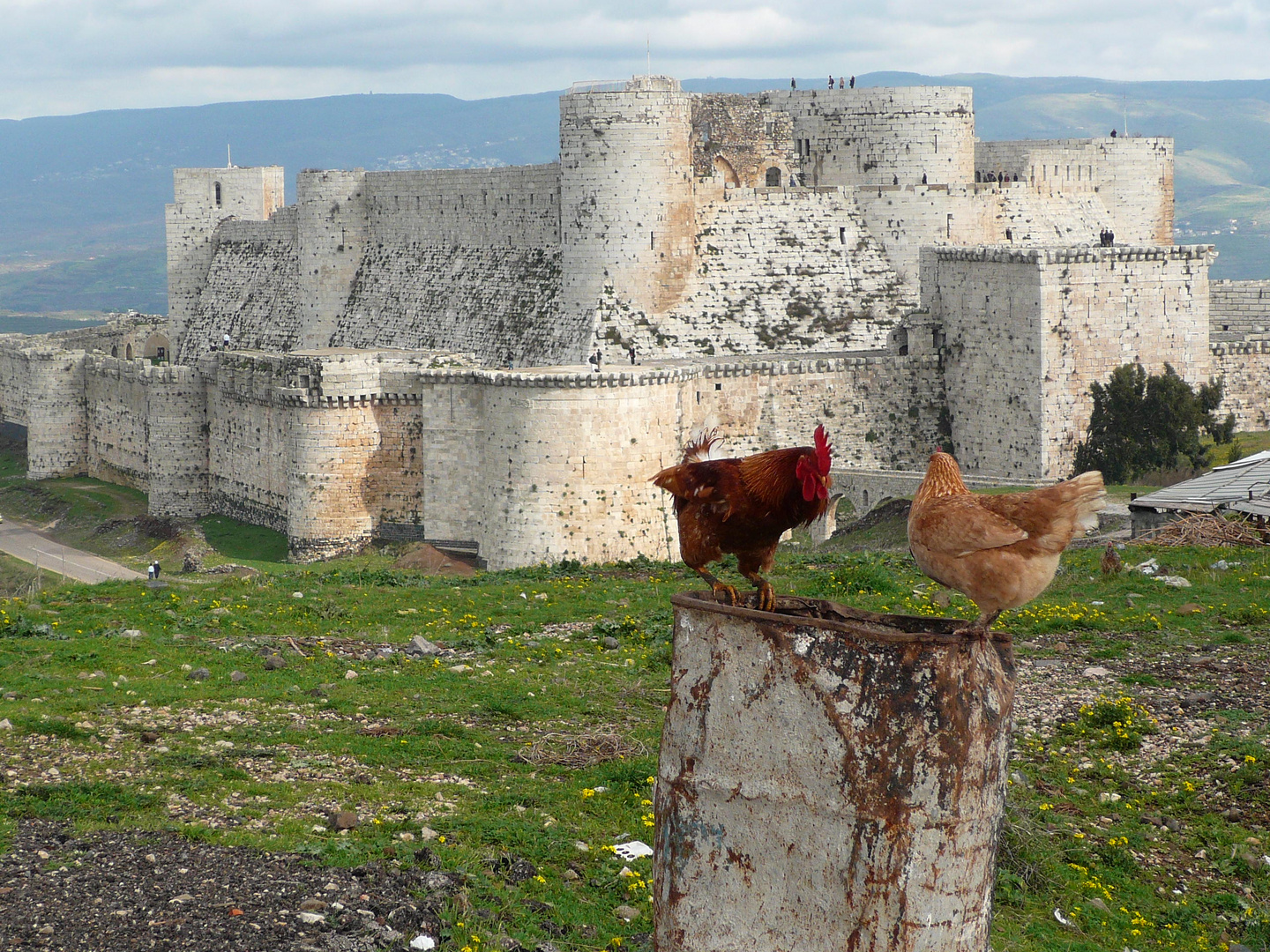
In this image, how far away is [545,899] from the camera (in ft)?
32.9

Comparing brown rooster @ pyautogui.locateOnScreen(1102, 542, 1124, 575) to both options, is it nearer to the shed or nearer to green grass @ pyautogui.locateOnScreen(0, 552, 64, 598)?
the shed

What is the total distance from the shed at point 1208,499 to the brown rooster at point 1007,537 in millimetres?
15497

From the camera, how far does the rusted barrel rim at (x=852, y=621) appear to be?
6.22m

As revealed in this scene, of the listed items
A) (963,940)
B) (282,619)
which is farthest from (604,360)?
(963,940)

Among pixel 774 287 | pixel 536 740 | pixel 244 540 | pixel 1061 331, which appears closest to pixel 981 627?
pixel 536 740

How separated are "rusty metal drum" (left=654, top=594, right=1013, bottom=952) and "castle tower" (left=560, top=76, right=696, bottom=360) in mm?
31201

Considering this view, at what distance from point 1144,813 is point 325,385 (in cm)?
2402

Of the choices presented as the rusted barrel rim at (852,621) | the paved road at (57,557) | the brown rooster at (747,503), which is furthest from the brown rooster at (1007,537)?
the paved road at (57,557)

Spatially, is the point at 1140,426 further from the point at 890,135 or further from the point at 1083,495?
the point at 1083,495

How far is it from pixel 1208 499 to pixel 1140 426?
10.7 meters

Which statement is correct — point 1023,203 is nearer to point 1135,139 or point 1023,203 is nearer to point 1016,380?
point 1135,139

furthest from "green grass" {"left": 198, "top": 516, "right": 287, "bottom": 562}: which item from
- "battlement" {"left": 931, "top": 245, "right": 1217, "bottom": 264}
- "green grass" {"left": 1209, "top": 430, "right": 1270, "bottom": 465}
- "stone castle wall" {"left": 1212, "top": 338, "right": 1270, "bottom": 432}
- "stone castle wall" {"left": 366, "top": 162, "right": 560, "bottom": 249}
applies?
"stone castle wall" {"left": 1212, "top": 338, "right": 1270, "bottom": 432}

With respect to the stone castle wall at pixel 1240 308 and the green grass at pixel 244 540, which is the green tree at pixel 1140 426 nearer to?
A: the stone castle wall at pixel 1240 308

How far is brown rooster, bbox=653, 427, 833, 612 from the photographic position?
23.0ft
